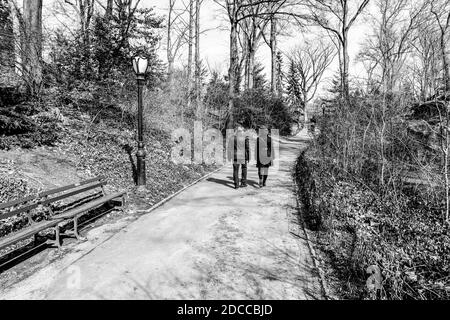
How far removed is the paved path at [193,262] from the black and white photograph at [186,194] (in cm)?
3

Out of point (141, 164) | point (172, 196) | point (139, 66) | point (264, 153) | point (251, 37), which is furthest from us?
point (251, 37)

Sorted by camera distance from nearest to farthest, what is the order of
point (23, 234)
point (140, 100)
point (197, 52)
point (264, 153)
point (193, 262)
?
point (23, 234) → point (193, 262) → point (140, 100) → point (264, 153) → point (197, 52)

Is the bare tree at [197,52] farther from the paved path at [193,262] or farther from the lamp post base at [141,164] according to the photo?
the paved path at [193,262]

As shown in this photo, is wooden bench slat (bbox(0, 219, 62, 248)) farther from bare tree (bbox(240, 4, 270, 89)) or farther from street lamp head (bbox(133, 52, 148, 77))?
bare tree (bbox(240, 4, 270, 89))

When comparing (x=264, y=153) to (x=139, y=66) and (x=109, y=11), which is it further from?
(x=109, y=11)

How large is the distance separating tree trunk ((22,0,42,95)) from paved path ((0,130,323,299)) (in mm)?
6627

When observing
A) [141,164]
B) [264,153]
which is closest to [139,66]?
[141,164]

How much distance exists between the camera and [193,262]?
4.50m

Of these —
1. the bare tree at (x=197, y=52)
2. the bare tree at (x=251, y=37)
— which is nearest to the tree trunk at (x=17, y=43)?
the bare tree at (x=197, y=52)

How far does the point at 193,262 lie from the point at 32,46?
30.4ft

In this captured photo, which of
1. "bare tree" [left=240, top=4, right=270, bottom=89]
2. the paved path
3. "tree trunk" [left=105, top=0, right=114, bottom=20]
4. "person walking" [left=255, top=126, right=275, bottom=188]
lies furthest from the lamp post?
"bare tree" [left=240, top=4, right=270, bottom=89]
